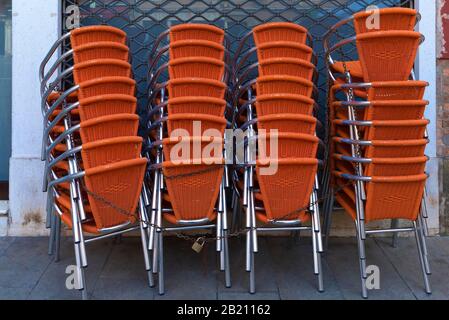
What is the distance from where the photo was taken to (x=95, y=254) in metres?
A: 4.10

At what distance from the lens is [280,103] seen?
3.33m

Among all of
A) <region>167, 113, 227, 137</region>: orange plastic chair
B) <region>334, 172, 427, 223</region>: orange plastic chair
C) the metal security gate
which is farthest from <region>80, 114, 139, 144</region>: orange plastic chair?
<region>334, 172, 427, 223</region>: orange plastic chair

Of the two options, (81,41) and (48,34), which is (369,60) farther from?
(48,34)

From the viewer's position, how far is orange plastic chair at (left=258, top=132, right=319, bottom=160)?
322cm

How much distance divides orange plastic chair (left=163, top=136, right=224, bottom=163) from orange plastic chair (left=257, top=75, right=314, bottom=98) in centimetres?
50

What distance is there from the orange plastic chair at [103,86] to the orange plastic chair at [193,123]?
44 cm

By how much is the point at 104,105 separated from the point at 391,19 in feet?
6.70

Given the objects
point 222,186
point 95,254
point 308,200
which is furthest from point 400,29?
point 95,254

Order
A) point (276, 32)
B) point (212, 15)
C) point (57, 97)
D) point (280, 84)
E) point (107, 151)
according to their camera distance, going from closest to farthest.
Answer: point (107, 151) < point (280, 84) < point (276, 32) < point (57, 97) < point (212, 15)

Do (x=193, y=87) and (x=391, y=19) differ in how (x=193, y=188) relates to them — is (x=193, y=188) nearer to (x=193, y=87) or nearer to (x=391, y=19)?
(x=193, y=87)

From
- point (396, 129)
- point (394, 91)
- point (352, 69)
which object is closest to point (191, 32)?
point (352, 69)

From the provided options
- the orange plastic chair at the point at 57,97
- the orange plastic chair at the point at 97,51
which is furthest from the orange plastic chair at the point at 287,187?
the orange plastic chair at the point at 57,97

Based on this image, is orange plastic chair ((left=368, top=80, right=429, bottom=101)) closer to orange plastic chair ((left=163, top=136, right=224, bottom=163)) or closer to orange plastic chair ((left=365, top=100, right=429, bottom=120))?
orange plastic chair ((left=365, top=100, right=429, bottom=120))

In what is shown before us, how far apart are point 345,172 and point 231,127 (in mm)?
934
